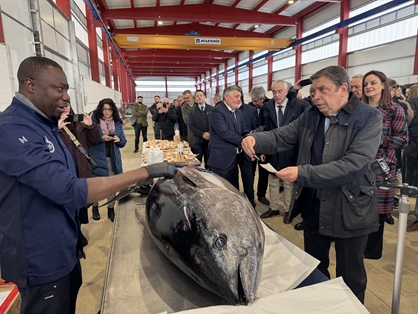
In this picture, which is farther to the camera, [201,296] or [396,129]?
[396,129]

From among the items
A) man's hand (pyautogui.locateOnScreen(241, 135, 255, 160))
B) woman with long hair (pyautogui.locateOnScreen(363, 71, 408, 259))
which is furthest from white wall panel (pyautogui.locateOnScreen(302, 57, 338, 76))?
man's hand (pyautogui.locateOnScreen(241, 135, 255, 160))

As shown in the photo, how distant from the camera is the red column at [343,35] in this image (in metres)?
12.8

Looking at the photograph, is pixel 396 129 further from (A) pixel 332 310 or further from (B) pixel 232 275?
(B) pixel 232 275

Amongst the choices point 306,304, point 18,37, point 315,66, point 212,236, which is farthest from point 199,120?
point 315,66

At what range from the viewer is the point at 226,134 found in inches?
155

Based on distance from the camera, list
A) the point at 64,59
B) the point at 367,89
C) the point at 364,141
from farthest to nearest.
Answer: the point at 64,59
the point at 367,89
the point at 364,141

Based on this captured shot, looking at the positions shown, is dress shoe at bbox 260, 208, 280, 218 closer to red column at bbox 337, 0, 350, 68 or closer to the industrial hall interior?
the industrial hall interior

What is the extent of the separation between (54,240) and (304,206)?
1637 millimetres

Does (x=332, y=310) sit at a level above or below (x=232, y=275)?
below

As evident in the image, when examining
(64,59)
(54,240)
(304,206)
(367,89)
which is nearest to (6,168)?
(54,240)

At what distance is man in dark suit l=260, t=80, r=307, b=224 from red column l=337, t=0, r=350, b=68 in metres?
11.3

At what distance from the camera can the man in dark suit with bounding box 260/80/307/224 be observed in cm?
391

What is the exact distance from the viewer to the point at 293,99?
3992 millimetres

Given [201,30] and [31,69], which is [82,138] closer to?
[31,69]
